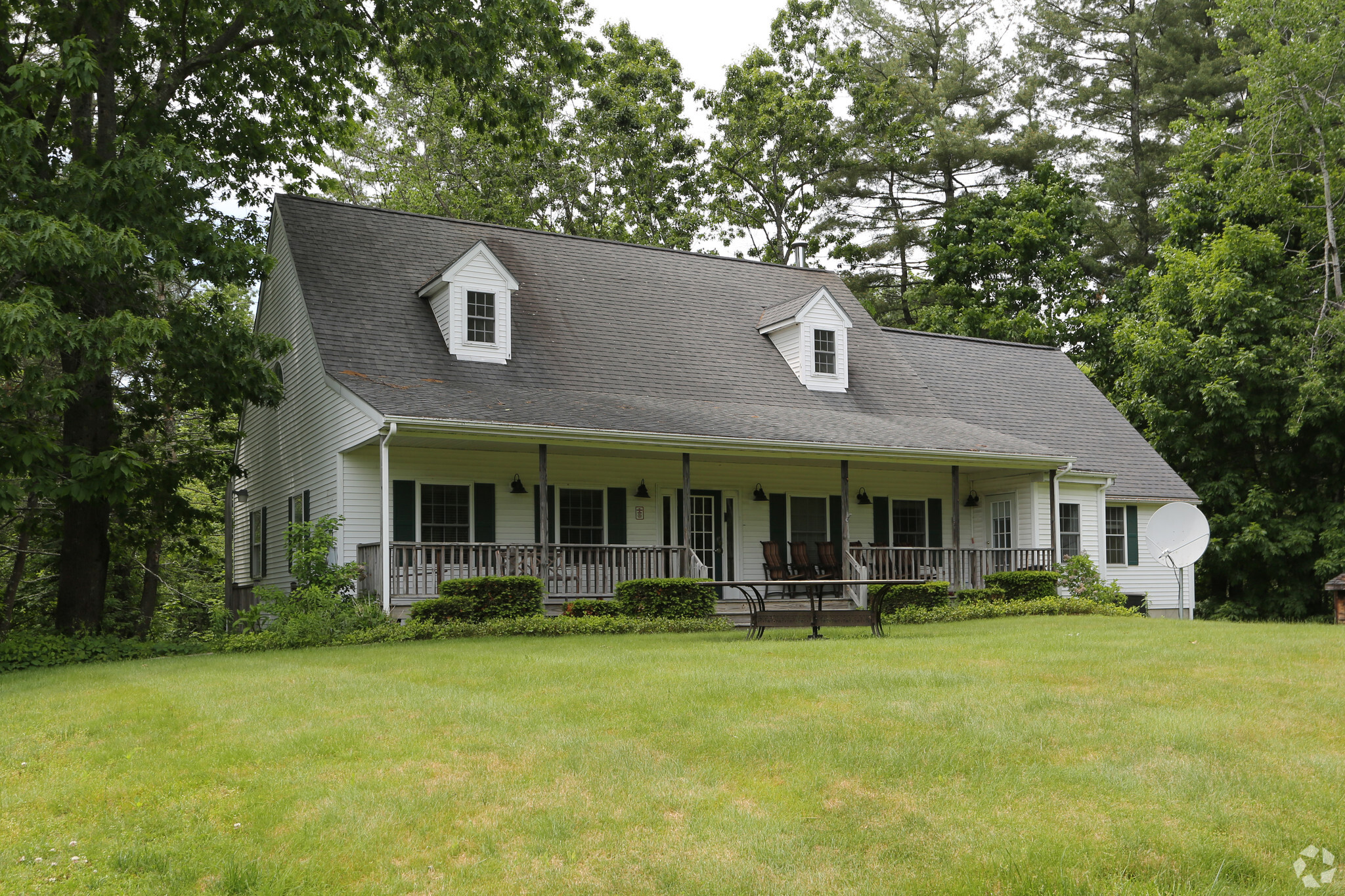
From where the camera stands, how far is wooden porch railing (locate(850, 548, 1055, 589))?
18.2 m

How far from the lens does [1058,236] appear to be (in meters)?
32.8

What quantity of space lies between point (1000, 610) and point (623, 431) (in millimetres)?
6782

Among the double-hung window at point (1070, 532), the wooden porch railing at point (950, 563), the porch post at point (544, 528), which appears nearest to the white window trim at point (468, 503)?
the porch post at point (544, 528)

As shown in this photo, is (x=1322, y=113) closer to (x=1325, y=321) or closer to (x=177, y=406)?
(x=1325, y=321)

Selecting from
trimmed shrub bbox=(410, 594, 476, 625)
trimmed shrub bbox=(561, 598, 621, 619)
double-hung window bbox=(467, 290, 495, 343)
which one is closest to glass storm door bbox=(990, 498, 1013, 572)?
trimmed shrub bbox=(561, 598, 621, 619)

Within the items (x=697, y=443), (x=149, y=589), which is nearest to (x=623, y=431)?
(x=697, y=443)

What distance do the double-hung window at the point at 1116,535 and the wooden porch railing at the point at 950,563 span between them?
3620 millimetres

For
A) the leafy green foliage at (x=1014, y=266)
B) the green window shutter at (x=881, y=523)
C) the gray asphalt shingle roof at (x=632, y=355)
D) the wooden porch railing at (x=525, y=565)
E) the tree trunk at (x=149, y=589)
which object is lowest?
the tree trunk at (x=149, y=589)

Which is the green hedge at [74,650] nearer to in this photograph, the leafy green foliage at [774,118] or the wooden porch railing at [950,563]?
the wooden porch railing at [950,563]

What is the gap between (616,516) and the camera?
1803cm

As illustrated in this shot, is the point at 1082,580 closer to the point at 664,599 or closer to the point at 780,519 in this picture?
the point at 780,519

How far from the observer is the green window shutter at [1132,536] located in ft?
74.3

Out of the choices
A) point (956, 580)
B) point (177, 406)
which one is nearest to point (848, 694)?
point (956, 580)

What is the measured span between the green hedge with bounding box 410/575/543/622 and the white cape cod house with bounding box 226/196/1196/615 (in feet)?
2.40
